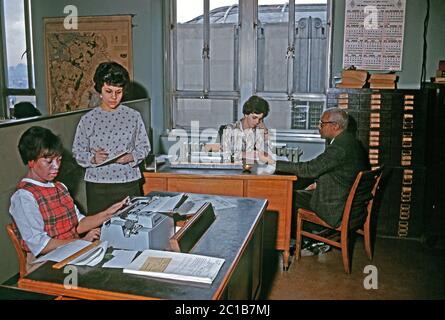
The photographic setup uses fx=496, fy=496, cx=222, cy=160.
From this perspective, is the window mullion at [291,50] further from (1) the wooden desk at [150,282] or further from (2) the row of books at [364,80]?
(1) the wooden desk at [150,282]

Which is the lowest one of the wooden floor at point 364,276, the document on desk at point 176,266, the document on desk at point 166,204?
the wooden floor at point 364,276

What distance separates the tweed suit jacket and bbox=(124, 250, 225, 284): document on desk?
6.39 feet

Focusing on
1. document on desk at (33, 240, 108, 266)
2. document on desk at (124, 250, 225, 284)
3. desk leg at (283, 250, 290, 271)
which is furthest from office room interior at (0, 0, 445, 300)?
document on desk at (124, 250, 225, 284)

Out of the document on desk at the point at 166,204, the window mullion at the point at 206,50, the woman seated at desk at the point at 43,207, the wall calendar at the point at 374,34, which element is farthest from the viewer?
Result: the window mullion at the point at 206,50

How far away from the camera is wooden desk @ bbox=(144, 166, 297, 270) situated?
3.81 metres

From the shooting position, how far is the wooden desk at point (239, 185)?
3.81 m

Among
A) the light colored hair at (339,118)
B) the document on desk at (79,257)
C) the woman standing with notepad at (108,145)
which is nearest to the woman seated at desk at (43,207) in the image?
the document on desk at (79,257)

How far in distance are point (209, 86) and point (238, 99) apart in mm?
363

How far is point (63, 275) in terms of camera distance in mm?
1892

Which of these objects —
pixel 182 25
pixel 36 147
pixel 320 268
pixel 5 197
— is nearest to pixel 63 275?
pixel 36 147

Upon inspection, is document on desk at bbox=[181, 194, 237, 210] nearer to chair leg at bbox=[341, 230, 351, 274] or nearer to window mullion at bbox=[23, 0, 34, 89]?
chair leg at bbox=[341, 230, 351, 274]

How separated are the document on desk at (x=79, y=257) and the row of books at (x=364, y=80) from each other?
3.18 metres
